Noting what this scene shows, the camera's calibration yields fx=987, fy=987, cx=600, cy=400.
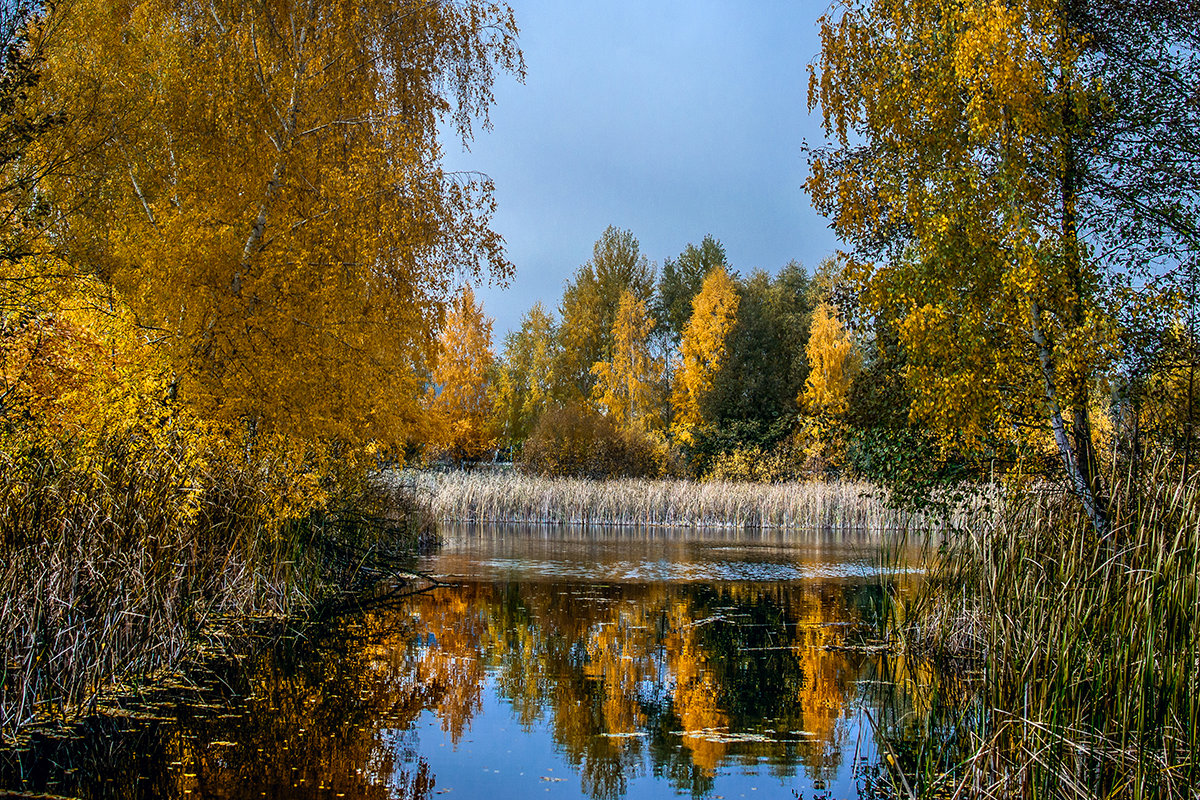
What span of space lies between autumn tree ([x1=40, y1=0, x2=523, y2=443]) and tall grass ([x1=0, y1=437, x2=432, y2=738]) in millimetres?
1138

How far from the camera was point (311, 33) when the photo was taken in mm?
10383

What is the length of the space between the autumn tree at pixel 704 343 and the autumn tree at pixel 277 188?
95.8 feet

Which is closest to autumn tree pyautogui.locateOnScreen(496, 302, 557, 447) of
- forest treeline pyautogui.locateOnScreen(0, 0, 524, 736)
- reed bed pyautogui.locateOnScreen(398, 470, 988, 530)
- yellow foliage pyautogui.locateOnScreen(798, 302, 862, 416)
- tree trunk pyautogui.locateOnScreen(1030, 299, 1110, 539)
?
yellow foliage pyautogui.locateOnScreen(798, 302, 862, 416)

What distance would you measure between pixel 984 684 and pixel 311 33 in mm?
9136

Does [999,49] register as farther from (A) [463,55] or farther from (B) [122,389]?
(B) [122,389]

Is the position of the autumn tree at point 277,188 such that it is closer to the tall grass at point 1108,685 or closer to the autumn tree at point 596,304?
the tall grass at point 1108,685

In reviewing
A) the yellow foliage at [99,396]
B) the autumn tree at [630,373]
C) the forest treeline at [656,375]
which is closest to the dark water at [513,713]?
the yellow foliage at [99,396]

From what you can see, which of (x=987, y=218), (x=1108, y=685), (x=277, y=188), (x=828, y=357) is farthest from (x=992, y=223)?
(x=828, y=357)

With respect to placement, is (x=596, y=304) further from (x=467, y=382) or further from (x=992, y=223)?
(x=992, y=223)

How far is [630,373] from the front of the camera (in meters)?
40.3

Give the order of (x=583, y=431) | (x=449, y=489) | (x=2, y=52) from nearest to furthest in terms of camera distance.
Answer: (x=2, y=52)
(x=449, y=489)
(x=583, y=431)

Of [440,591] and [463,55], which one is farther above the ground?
[463,55]

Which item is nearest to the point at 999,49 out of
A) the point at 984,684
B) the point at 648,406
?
the point at 984,684

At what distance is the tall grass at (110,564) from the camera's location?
17.2 feet
